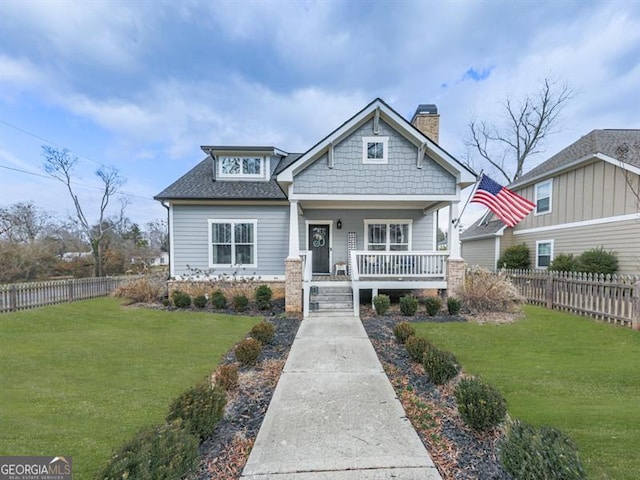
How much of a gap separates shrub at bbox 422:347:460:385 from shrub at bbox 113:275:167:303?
10414 millimetres

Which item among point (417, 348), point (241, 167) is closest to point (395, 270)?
point (417, 348)

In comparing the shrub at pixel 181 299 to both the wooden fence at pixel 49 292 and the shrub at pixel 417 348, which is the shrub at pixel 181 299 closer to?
the wooden fence at pixel 49 292

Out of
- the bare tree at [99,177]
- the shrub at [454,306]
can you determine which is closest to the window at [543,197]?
the shrub at [454,306]

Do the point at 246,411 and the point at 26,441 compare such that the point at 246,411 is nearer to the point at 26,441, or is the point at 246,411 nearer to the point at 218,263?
the point at 26,441

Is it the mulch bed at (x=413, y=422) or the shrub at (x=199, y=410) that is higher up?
the shrub at (x=199, y=410)

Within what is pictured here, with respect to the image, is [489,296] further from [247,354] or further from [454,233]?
[247,354]

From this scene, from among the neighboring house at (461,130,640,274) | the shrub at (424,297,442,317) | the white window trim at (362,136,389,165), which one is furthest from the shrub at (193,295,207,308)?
the neighboring house at (461,130,640,274)

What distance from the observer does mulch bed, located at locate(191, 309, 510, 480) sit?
262 centimetres

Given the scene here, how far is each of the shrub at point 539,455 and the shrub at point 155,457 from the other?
2520 mm

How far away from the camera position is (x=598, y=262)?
11273mm

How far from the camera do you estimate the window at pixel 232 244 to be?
11688 millimetres

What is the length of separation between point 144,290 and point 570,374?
12.4m
